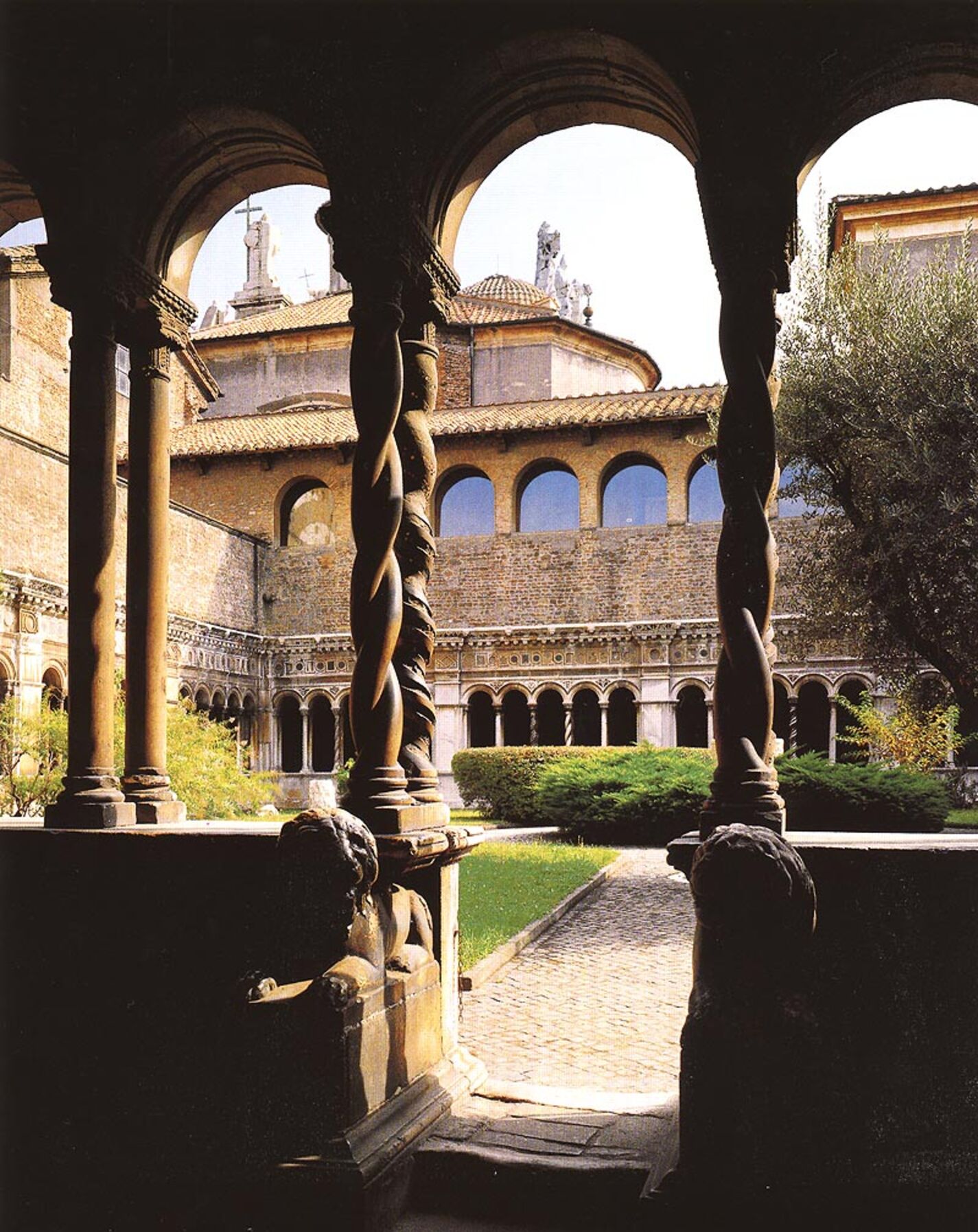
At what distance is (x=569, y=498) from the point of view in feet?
86.5

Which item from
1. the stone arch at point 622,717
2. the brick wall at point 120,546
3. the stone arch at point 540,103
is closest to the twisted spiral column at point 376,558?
the stone arch at point 540,103

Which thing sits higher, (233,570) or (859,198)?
(859,198)

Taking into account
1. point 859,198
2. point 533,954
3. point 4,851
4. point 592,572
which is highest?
point 859,198

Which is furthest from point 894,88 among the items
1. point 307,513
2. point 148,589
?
point 307,513

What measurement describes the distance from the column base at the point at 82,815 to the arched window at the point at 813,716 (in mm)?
20261

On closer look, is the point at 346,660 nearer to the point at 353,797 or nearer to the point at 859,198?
the point at 859,198

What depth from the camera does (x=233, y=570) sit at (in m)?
25.9

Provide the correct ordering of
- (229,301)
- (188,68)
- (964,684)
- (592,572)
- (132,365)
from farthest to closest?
(229,301) → (592,572) → (964,684) → (132,365) → (188,68)

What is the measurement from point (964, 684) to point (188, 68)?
12807 mm

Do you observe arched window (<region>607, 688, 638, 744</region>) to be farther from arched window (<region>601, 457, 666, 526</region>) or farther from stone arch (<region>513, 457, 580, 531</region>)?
stone arch (<region>513, 457, 580, 531</region>)

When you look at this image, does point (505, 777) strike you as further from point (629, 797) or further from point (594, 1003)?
point (594, 1003)

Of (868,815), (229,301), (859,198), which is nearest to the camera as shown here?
(868,815)

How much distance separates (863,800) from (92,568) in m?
10.3

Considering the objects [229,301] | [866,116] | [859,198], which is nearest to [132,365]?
[866,116]
